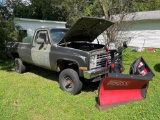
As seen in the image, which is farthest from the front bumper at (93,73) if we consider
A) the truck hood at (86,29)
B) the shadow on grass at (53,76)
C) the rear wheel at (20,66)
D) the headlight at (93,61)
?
the rear wheel at (20,66)

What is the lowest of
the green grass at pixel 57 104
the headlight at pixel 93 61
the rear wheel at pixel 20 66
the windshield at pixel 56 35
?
the green grass at pixel 57 104

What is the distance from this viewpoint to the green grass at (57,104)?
407cm

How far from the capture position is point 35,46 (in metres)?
6.60

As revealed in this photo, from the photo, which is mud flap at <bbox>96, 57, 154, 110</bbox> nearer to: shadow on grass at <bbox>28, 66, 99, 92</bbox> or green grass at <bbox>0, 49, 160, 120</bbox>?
green grass at <bbox>0, 49, 160, 120</bbox>

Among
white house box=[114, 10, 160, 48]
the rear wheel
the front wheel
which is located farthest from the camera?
white house box=[114, 10, 160, 48]

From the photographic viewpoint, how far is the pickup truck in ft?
16.3

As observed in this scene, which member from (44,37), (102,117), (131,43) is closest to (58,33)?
(44,37)

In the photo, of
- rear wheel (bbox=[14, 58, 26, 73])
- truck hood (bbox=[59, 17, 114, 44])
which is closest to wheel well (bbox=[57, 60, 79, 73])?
truck hood (bbox=[59, 17, 114, 44])

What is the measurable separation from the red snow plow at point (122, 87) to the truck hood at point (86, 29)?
1.50 metres

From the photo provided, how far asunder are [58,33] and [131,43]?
42.9ft

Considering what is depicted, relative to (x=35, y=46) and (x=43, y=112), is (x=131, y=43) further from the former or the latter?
(x=43, y=112)

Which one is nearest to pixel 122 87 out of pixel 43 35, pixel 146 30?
pixel 43 35

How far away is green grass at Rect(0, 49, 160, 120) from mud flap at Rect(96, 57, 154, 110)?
169 millimetres

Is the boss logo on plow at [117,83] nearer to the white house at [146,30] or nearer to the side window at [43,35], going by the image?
the side window at [43,35]
